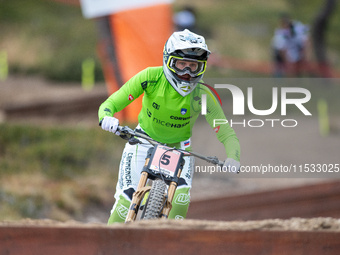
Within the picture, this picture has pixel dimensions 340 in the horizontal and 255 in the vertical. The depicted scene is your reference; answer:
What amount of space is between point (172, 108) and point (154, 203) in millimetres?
1086

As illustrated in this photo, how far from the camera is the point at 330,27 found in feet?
93.7

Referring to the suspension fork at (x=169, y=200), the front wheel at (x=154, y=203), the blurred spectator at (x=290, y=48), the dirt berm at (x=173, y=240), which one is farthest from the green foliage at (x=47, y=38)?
the dirt berm at (x=173, y=240)

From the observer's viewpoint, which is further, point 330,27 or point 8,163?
Result: point 330,27

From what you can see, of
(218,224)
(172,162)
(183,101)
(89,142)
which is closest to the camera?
(218,224)

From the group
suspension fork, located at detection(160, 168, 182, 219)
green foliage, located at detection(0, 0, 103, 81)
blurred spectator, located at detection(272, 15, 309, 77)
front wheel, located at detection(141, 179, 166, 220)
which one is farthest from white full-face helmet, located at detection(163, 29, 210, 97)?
green foliage, located at detection(0, 0, 103, 81)

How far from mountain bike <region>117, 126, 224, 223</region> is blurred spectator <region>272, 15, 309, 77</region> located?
12.2 meters

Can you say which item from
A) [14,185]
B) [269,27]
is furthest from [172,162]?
[269,27]

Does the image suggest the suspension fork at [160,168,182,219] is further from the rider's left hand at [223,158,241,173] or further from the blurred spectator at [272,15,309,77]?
the blurred spectator at [272,15,309,77]

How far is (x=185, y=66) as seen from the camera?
441 cm

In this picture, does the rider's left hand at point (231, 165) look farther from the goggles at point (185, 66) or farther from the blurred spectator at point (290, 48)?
the blurred spectator at point (290, 48)

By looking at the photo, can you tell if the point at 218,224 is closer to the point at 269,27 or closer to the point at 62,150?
the point at 62,150

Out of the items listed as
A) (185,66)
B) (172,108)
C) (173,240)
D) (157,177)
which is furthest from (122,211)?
(185,66)

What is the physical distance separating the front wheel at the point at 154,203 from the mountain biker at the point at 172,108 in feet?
1.29

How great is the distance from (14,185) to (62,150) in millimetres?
1766
